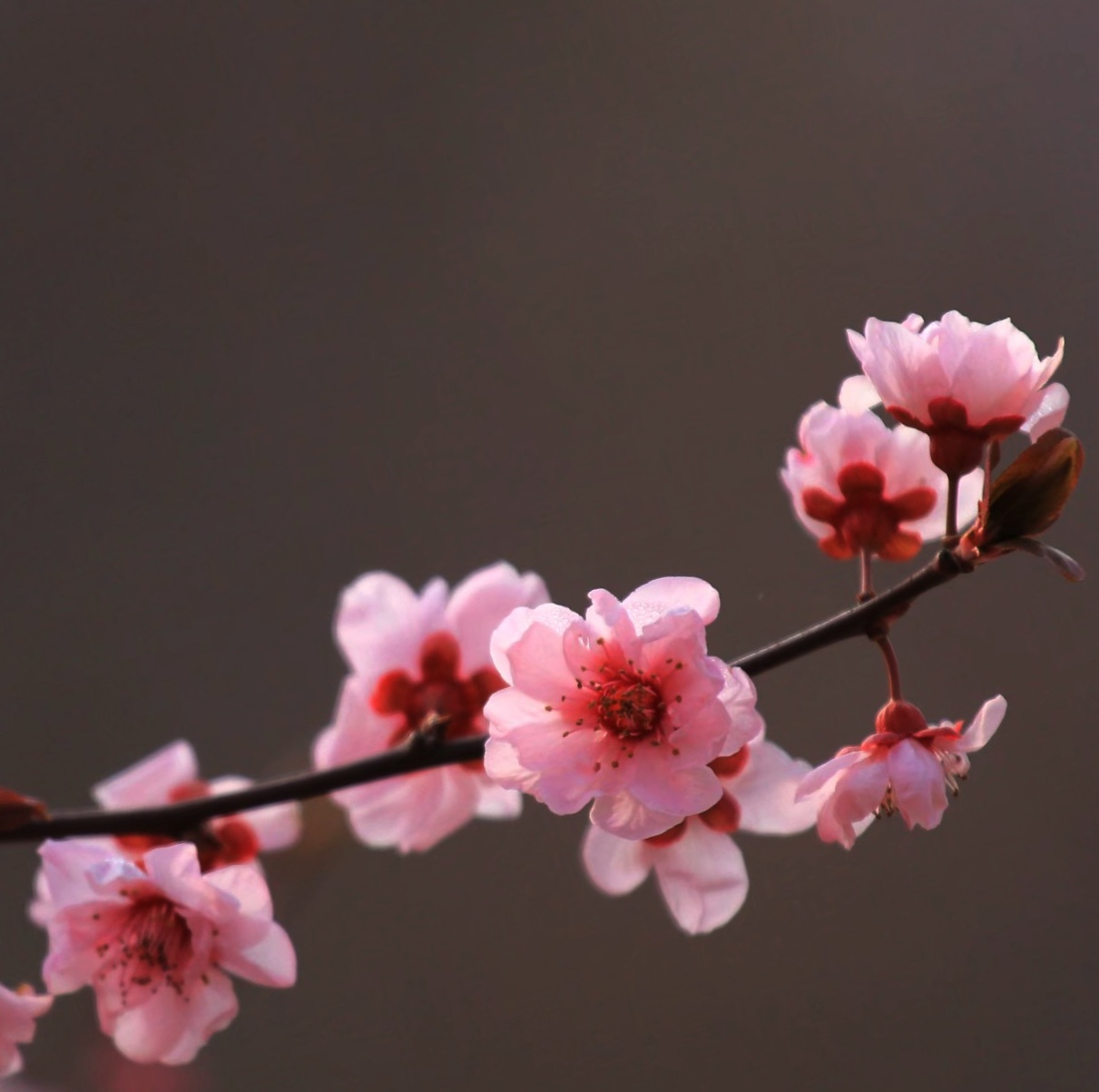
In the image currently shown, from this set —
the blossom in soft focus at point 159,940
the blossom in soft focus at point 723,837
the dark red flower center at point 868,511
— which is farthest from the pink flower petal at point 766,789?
the blossom in soft focus at point 159,940

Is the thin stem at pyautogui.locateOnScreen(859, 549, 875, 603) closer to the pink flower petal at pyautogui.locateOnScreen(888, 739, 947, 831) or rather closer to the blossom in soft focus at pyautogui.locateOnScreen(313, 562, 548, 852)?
the pink flower petal at pyautogui.locateOnScreen(888, 739, 947, 831)

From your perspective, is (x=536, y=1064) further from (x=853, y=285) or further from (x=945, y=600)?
(x=853, y=285)

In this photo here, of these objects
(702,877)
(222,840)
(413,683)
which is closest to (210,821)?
(222,840)

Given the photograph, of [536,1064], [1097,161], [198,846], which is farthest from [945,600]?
[198,846]

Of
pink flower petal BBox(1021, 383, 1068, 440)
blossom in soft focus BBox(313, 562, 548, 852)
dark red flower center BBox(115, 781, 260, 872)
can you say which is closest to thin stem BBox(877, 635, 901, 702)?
pink flower petal BBox(1021, 383, 1068, 440)

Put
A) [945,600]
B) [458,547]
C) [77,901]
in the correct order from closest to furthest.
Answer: [77,901]
[945,600]
[458,547]
